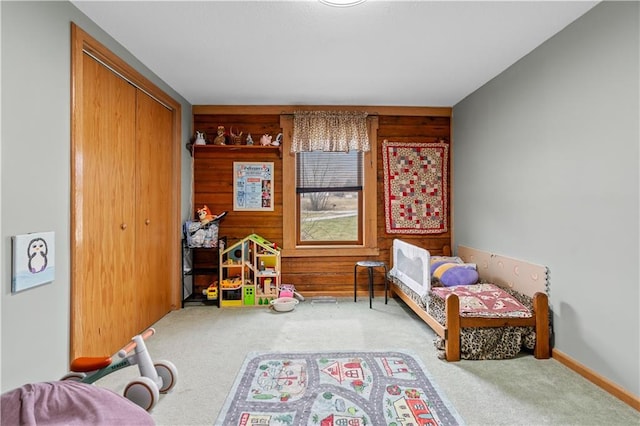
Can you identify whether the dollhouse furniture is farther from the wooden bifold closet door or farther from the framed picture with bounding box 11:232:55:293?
the framed picture with bounding box 11:232:55:293

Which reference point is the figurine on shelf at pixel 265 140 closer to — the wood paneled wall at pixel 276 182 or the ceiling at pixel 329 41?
the wood paneled wall at pixel 276 182

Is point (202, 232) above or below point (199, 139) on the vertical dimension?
below

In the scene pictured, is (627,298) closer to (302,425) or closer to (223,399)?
(302,425)

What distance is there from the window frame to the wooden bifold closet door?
127 cm

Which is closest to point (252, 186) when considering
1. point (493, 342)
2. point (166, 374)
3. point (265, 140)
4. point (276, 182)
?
point (276, 182)

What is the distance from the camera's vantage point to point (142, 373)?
1834 millimetres

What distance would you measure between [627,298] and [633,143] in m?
0.86

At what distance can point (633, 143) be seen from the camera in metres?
1.78

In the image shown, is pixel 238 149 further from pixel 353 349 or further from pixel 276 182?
pixel 353 349

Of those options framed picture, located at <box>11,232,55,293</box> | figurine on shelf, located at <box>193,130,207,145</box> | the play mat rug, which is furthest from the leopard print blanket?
figurine on shelf, located at <box>193,130,207,145</box>

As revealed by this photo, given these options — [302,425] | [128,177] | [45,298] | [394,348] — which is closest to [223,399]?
[302,425]

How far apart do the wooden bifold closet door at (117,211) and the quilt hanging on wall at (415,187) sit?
2511 millimetres

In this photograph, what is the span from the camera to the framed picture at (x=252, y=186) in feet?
12.8

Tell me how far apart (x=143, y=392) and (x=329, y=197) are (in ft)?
9.27
